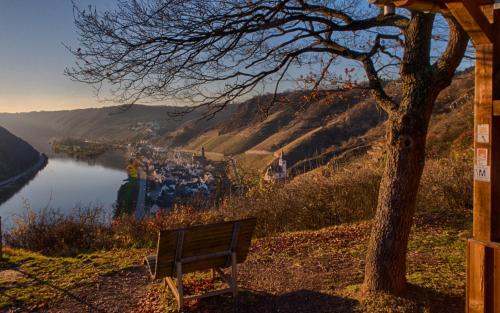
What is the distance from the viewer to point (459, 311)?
4.31 meters

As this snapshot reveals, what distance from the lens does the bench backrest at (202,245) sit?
4867 mm

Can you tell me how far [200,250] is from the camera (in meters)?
5.15

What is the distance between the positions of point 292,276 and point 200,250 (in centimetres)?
152

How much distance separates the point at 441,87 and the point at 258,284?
329cm

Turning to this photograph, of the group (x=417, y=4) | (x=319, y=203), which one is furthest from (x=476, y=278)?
(x=319, y=203)

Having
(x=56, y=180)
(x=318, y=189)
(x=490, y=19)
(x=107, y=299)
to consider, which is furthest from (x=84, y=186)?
(x=490, y=19)

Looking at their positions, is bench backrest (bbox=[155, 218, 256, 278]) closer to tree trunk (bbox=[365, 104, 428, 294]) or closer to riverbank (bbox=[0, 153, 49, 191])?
tree trunk (bbox=[365, 104, 428, 294])

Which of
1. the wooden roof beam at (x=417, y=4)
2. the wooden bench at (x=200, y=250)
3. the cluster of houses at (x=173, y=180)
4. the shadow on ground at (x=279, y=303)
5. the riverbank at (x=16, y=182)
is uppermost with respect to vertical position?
the wooden roof beam at (x=417, y=4)

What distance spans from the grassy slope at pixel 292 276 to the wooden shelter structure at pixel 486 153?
107 centimetres

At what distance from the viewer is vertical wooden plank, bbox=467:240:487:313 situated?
11.0 ft

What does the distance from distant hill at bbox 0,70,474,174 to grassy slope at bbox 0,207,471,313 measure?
2387 millimetres

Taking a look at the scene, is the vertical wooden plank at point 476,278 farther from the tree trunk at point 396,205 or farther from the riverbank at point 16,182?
the riverbank at point 16,182

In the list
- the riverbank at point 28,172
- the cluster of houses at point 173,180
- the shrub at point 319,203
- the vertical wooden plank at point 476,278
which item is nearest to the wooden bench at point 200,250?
the vertical wooden plank at point 476,278

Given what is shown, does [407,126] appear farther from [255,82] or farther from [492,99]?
[255,82]
